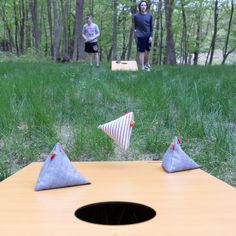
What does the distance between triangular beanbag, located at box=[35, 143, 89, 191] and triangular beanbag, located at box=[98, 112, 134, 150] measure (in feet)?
1.50

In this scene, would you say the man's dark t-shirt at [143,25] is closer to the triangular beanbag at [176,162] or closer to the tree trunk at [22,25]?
the triangular beanbag at [176,162]

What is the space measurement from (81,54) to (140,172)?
1396cm

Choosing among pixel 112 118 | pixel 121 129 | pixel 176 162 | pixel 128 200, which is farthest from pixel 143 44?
pixel 128 200

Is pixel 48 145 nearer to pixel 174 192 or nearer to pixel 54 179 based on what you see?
pixel 54 179

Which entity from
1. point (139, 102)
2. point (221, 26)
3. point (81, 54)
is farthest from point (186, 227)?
point (221, 26)

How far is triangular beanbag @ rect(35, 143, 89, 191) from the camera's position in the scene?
60.3 inches

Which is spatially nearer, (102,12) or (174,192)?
(174,192)

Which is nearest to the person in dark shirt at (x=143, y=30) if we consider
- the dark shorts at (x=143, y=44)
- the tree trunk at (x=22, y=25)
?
the dark shorts at (x=143, y=44)

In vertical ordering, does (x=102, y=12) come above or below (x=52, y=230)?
above

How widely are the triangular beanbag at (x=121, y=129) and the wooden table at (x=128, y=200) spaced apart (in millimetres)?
178

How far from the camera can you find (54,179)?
5.08 ft

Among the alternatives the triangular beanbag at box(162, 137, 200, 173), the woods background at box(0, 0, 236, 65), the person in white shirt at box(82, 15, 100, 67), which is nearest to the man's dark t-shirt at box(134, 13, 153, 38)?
the person in white shirt at box(82, 15, 100, 67)

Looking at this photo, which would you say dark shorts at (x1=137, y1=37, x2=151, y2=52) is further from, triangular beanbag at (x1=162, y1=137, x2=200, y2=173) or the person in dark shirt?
triangular beanbag at (x1=162, y1=137, x2=200, y2=173)

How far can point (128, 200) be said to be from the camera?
1.40 metres
